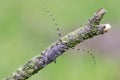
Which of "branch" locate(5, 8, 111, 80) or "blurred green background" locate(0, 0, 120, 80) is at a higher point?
"blurred green background" locate(0, 0, 120, 80)

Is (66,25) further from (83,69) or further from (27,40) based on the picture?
(83,69)

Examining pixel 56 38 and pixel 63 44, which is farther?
pixel 56 38

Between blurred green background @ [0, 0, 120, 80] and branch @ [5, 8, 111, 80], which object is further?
blurred green background @ [0, 0, 120, 80]

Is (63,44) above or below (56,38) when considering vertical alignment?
below

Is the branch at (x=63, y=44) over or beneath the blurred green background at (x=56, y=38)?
beneath

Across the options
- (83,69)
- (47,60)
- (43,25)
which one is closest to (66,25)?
(43,25)
